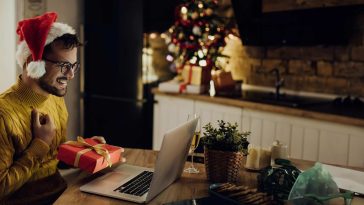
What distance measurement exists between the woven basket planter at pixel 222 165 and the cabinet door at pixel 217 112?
1788 millimetres

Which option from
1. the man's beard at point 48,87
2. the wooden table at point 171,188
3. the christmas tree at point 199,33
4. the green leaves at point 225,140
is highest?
the christmas tree at point 199,33

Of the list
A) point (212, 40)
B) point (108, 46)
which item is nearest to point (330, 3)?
point (212, 40)

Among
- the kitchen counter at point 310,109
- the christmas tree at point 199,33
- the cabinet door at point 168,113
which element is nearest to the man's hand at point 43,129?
the kitchen counter at point 310,109

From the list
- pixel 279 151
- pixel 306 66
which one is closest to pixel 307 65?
pixel 306 66

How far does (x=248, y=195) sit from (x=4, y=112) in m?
1.00

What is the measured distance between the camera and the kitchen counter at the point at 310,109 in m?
2.96

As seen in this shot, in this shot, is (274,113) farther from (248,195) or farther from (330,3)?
(248,195)

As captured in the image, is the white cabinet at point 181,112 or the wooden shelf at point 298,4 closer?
the wooden shelf at point 298,4

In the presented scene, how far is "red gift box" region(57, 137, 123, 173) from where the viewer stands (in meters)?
1.77

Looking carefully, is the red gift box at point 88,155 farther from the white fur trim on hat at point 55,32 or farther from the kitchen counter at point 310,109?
the kitchen counter at point 310,109

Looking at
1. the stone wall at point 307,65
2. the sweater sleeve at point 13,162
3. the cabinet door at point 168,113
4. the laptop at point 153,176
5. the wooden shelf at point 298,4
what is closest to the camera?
the laptop at point 153,176

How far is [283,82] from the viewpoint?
395 centimetres

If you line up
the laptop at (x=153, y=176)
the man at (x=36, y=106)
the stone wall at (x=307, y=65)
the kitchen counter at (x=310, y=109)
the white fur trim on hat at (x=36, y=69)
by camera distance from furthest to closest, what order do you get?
the stone wall at (x=307, y=65) < the kitchen counter at (x=310, y=109) < the white fur trim on hat at (x=36, y=69) < the man at (x=36, y=106) < the laptop at (x=153, y=176)

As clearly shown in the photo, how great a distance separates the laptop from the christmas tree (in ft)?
7.02
